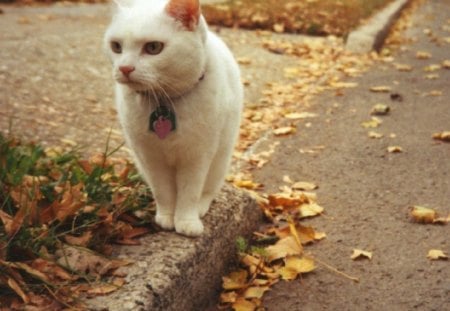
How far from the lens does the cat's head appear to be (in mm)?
1996

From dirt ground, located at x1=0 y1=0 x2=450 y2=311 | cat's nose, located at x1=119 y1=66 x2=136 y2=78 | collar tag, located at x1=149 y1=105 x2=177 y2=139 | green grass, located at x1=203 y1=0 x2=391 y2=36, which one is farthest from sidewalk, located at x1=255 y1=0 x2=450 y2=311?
green grass, located at x1=203 y1=0 x2=391 y2=36

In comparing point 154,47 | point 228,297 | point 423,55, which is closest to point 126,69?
point 154,47

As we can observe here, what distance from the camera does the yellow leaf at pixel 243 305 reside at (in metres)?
2.41

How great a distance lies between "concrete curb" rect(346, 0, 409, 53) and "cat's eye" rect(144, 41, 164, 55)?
4746 mm

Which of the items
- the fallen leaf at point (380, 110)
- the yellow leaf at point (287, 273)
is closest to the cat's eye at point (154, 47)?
Result: the yellow leaf at point (287, 273)

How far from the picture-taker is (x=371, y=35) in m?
6.56

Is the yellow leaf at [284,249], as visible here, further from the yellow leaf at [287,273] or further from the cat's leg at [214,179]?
the cat's leg at [214,179]

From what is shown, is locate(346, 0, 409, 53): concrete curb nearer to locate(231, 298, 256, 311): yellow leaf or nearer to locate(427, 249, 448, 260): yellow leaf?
locate(427, 249, 448, 260): yellow leaf

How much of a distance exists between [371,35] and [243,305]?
480cm

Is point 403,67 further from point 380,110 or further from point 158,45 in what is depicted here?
point 158,45

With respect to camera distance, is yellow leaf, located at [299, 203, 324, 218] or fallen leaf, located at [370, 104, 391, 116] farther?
fallen leaf, located at [370, 104, 391, 116]

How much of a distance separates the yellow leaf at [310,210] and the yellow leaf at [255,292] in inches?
26.0

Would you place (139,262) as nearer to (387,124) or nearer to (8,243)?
(8,243)

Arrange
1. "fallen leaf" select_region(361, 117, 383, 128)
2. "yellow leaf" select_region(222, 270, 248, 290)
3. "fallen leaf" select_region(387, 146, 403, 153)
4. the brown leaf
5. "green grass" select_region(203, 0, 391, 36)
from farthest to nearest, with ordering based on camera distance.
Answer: "green grass" select_region(203, 0, 391, 36) < "fallen leaf" select_region(361, 117, 383, 128) < "fallen leaf" select_region(387, 146, 403, 153) < "yellow leaf" select_region(222, 270, 248, 290) < the brown leaf
